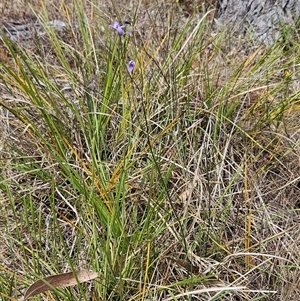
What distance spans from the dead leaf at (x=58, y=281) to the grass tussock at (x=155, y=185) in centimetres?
3

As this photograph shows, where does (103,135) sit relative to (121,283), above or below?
above

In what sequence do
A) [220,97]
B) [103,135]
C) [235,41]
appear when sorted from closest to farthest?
[103,135]
[220,97]
[235,41]

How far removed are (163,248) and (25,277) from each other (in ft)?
1.11

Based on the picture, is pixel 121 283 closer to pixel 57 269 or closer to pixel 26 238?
pixel 57 269

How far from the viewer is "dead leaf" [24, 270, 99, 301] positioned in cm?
96

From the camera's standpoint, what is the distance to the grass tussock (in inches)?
44.1

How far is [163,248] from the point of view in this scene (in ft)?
3.91

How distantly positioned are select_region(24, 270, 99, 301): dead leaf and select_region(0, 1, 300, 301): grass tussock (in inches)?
1.1

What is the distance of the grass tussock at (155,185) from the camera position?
1121 mm

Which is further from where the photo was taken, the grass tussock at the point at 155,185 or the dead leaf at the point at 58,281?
the grass tussock at the point at 155,185

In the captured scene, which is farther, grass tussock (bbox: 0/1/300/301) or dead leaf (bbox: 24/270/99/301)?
grass tussock (bbox: 0/1/300/301)

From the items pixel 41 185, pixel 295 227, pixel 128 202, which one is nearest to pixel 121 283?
pixel 128 202

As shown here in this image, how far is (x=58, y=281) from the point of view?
1.01m

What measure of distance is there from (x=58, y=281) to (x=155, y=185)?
Answer: 0.39 m
